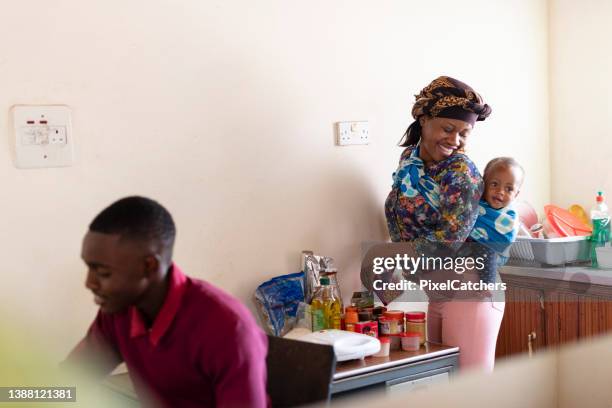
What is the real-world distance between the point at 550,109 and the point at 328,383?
250cm

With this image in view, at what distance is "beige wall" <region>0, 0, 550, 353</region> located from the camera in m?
2.12

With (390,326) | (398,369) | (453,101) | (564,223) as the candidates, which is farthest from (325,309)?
(564,223)

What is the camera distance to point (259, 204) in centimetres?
257

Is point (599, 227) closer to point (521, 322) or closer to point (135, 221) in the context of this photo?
point (521, 322)

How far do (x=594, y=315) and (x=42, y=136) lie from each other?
2.14m

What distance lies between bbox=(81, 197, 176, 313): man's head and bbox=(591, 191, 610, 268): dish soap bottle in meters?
2.27

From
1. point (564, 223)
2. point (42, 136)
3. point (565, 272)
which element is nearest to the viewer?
point (42, 136)

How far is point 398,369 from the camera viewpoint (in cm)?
230

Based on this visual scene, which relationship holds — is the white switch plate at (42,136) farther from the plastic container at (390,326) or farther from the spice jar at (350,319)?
the plastic container at (390,326)

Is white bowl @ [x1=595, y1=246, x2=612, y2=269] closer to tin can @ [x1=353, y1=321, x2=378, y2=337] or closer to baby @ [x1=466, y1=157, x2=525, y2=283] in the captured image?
baby @ [x1=466, y1=157, x2=525, y2=283]

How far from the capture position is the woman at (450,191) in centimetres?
248

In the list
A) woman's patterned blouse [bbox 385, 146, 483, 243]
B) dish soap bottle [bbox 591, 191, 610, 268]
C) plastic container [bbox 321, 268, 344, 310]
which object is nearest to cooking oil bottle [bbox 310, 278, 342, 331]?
plastic container [bbox 321, 268, 344, 310]

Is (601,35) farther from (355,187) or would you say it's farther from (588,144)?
(355,187)

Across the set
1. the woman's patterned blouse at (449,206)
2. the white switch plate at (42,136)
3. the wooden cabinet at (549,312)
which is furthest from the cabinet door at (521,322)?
the white switch plate at (42,136)
